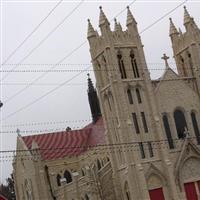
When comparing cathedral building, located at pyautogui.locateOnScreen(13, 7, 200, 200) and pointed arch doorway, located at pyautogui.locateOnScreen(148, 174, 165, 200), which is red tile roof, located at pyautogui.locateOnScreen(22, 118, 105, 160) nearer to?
cathedral building, located at pyautogui.locateOnScreen(13, 7, 200, 200)

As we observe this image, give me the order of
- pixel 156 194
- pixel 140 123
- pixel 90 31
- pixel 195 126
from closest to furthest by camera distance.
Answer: pixel 156 194 < pixel 140 123 < pixel 195 126 < pixel 90 31

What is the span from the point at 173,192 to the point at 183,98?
10195 millimetres

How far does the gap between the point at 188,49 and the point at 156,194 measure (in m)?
16.9

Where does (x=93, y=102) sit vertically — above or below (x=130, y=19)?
below

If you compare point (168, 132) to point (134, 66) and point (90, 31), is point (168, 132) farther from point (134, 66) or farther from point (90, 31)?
point (90, 31)

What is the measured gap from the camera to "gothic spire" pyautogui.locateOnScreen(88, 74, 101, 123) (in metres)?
78.4

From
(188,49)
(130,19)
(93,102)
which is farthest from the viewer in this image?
(93,102)

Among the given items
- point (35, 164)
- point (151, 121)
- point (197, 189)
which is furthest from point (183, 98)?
point (35, 164)

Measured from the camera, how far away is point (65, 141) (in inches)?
2788

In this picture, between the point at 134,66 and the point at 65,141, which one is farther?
the point at 65,141

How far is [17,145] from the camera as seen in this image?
72.3m

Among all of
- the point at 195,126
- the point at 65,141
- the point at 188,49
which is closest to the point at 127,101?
the point at 195,126

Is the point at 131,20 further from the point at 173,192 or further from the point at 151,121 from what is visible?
the point at 173,192

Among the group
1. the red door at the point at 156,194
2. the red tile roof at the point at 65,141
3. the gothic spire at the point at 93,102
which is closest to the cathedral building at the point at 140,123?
the red door at the point at 156,194
